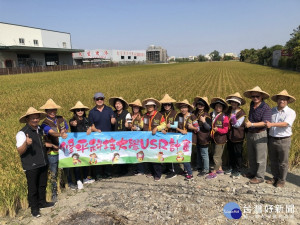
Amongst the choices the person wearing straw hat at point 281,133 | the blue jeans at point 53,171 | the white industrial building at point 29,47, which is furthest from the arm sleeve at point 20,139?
the white industrial building at point 29,47

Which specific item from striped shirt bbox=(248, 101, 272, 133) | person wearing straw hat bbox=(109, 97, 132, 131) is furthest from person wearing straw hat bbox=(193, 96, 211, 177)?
person wearing straw hat bbox=(109, 97, 132, 131)

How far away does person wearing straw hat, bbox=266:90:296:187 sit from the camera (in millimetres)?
3686

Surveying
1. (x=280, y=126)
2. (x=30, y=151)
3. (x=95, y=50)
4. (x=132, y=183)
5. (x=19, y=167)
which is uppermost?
(x=95, y=50)

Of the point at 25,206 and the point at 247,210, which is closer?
A: the point at 247,210

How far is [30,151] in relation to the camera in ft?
11.0

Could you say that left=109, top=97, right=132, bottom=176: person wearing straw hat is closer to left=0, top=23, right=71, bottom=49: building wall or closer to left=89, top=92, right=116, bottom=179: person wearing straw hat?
left=89, top=92, right=116, bottom=179: person wearing straw hat

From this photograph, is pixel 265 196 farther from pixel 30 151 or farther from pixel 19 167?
pixel 19 167

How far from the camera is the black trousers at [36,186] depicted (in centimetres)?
342

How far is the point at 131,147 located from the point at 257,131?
244 centimetres

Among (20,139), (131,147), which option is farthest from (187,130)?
(20,139)

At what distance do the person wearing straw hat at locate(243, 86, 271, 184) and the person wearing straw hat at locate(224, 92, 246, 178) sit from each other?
16 centimetres

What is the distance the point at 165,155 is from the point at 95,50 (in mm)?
75538

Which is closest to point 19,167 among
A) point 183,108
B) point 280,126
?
point 183,108

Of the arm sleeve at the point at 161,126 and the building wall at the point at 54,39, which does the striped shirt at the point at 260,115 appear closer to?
the arm sleeve at the point at 161,126
